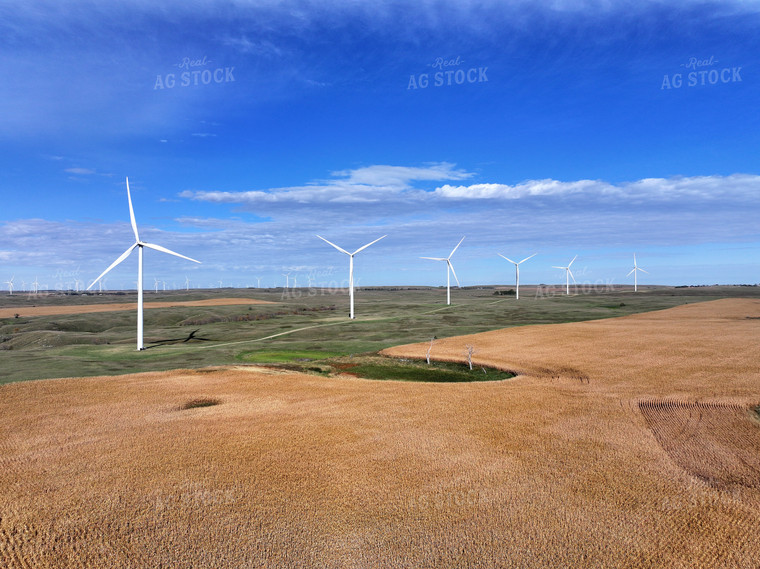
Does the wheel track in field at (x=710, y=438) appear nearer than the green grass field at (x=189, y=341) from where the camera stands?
Yes

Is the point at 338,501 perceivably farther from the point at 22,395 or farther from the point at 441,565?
the point at 22,395

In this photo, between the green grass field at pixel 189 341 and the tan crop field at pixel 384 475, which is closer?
the tan crop field at pixel 384 475

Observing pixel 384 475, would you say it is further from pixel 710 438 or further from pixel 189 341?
pixel 189 341

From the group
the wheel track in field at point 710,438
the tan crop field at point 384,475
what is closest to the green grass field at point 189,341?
the tan crop field at point 384,475

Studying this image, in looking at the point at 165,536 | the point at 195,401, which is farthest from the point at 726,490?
the point at 195,401

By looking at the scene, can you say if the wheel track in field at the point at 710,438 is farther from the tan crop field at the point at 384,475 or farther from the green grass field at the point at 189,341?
the green grass field at the point at 189,341

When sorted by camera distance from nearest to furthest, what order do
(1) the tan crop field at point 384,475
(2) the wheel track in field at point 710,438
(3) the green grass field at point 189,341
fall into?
(1) the tan crop field at point 384,475 < (2) the wheel track in field at point 710,438 < (3) the green grass field at point 189,341

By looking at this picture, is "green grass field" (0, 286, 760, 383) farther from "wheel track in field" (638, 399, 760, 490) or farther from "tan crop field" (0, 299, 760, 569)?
"wheel track in field" (638, 399, 760, 490)

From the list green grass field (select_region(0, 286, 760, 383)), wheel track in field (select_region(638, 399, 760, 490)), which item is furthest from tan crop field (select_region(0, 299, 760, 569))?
green grass field (select_region(0, 286, 760, 383))

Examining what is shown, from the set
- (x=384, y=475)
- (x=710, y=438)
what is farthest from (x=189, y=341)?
(x=710, y=438)

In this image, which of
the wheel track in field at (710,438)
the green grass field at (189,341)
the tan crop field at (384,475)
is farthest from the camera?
the green grass field at (189,341)
